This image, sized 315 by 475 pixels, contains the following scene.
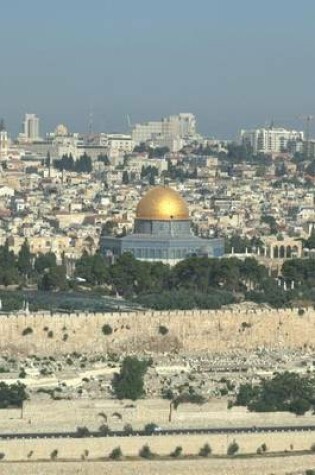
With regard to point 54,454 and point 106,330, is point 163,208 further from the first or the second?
point 54,454

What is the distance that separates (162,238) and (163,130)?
110418mm

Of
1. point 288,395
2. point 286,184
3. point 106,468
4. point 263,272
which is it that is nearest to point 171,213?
point 263,272

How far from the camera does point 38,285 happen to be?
59.8m

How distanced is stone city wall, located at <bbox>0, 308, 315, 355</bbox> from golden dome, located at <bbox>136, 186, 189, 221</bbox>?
18130 millimetres

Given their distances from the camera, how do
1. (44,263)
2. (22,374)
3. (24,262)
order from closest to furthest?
(22,374) < (24,262) < (44,263)

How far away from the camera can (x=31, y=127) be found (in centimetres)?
17862

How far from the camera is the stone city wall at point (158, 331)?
4541 centimetres

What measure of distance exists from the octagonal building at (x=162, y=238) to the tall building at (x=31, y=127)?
10744 cm

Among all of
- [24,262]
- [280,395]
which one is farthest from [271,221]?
[280,395]

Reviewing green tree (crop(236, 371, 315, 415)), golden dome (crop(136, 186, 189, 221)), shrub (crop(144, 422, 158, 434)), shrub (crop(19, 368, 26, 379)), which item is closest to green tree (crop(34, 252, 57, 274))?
golden dome (crop(136, 186, 189, 221))

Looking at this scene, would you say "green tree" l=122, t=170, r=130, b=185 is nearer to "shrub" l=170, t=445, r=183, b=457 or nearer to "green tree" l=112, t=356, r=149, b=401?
"green tree" l=112, t=356, r=149, b=401

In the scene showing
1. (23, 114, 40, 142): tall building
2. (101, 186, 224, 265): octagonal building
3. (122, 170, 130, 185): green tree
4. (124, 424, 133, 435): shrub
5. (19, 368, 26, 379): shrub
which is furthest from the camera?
(23, 114, 40, 142): tall building

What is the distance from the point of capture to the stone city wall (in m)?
45.4

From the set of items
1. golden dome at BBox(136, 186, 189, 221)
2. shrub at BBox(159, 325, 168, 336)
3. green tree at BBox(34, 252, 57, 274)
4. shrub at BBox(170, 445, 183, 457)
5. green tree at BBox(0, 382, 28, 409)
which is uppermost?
golden dome at BBox(136, 186, 189, 221)
